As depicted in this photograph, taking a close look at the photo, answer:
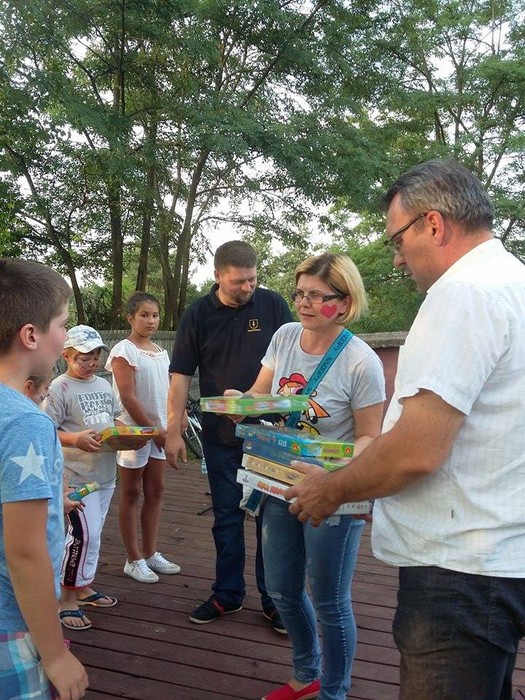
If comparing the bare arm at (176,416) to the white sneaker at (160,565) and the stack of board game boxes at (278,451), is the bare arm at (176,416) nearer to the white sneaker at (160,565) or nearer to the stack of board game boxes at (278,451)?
the white sneaker at (160,565)

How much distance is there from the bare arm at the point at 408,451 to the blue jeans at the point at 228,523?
5.96ft

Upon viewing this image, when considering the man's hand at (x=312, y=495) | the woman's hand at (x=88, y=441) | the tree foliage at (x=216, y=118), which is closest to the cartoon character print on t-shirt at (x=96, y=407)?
the woman's hand at (x=88, y=441)

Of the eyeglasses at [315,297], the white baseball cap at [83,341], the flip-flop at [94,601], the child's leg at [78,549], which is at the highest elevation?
the eyeglasses at [315,297]

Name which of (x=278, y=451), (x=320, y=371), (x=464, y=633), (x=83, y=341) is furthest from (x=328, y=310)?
(x=83, y=341)

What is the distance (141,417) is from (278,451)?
6.07 ft

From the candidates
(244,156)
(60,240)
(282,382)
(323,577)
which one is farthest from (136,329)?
(60,240)

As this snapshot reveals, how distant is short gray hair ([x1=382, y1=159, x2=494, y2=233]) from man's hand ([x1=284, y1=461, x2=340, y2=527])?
68 centimetres

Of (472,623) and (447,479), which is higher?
(447,479)

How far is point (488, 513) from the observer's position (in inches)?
52.9

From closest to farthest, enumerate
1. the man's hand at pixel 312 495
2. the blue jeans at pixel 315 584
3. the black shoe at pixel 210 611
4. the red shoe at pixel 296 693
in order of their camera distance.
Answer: the man's hand at pixel 312 495, the blue jeans at pixel 315 584, the red shoe at pixel 296 693, the black shoe at pixel 210 611

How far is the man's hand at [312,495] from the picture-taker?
5.21 ft

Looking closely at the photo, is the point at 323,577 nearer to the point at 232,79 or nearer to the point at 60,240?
the point at 60,240

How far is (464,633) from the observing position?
134cm

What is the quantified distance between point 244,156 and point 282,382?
8393 mm
